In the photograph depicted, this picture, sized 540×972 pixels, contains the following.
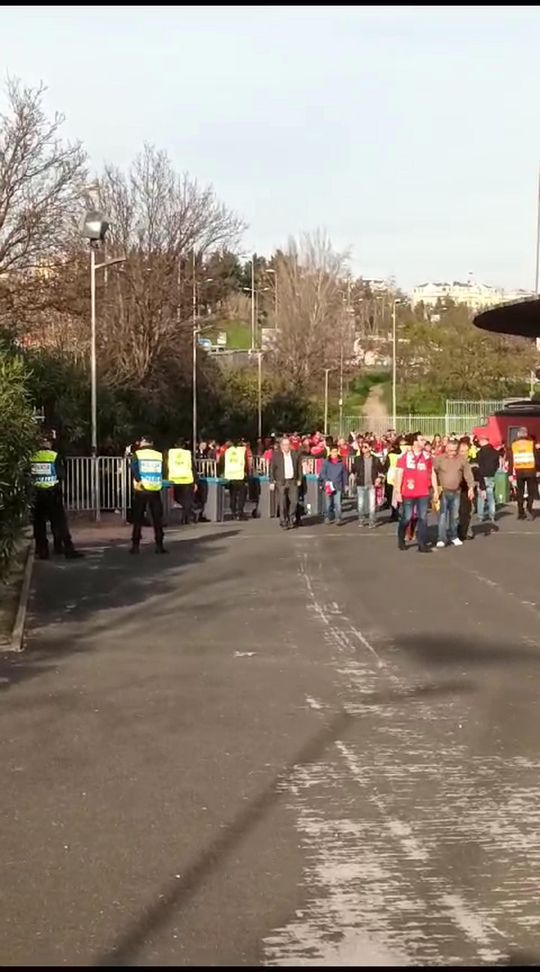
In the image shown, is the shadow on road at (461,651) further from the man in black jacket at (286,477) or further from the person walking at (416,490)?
the man in black jacket at (286,477)

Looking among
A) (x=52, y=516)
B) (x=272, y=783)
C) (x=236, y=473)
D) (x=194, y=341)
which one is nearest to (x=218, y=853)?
(x=272, y=783)

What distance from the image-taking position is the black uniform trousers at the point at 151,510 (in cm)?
1712

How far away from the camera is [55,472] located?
680 inches

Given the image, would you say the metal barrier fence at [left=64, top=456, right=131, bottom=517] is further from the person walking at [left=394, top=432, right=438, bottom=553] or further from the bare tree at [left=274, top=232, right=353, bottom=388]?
the bare tree at [left=274, top=232, right=353, bottom=388]

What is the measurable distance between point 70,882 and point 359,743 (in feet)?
8.77

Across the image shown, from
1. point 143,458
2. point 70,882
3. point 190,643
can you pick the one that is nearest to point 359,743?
point 70,882

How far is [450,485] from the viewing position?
18.8 metres

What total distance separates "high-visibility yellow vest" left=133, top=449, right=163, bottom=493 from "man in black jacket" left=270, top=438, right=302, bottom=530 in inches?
193

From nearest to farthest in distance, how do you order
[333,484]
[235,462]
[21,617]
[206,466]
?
[21,617], [333,484], [235,462], [206,466]

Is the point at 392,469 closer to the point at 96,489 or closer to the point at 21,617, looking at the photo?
the point at 96,489

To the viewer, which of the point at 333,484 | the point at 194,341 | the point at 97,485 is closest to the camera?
the point at 333,484

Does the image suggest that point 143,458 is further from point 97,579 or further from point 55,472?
point 97,579

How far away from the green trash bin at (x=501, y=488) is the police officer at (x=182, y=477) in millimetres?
9093

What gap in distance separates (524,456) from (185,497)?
6809 millimetres
